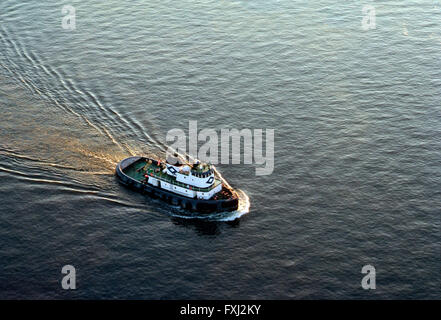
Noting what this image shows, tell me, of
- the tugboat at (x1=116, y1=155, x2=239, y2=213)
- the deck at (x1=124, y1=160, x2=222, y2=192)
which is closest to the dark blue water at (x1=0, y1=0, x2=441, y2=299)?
the tugboat at (x1=116, y1=155, x2=239, y2=213)

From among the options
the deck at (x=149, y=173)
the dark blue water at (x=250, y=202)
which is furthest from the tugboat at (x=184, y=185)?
the dark blue water at (x=250, y=202)

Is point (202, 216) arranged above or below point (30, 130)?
below

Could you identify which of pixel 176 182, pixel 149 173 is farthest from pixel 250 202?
pixel 149 173

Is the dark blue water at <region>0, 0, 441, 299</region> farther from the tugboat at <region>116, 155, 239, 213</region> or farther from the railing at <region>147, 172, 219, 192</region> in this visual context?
the railing at <region>147, 172, 219, 192</region>

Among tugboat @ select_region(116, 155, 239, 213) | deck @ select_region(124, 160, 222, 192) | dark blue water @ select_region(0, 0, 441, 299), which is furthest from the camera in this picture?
deck @ select_region(124, 160, 222, 192)

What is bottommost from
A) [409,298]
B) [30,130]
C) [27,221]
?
[409,298]

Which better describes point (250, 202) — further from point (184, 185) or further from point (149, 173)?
point (149, 173)

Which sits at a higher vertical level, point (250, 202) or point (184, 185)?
point (184, 185)

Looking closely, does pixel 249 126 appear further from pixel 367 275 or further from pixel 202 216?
pixel 367 275
